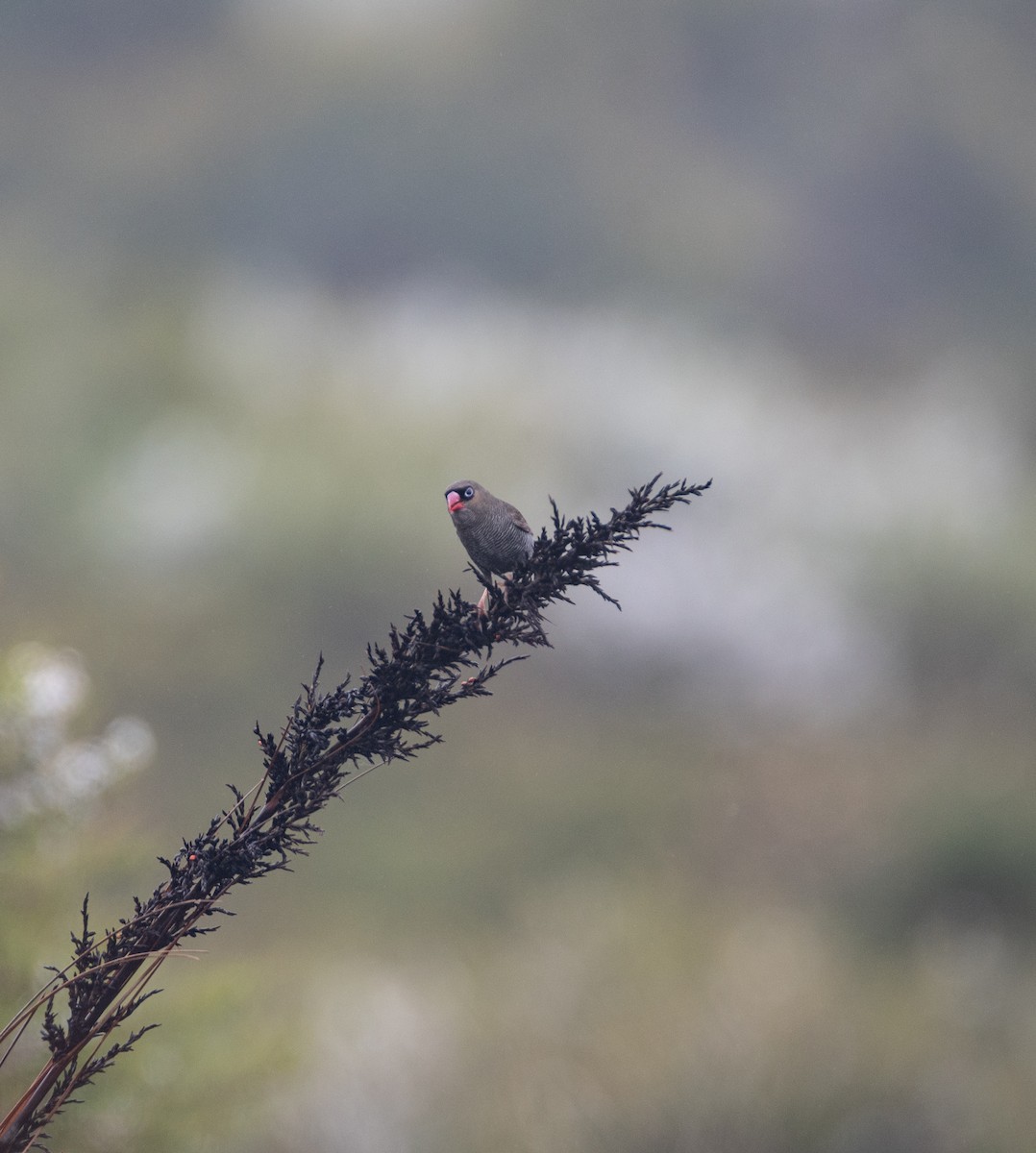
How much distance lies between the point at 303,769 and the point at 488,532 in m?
2.13

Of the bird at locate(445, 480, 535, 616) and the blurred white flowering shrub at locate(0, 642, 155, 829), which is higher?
the blurred white flowering shrub at locate(0, 642, 155, 829)

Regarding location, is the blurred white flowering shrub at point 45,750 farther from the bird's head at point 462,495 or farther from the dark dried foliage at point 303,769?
the dark dried foliage at point 303,769

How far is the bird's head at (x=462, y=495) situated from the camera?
15.6 feet

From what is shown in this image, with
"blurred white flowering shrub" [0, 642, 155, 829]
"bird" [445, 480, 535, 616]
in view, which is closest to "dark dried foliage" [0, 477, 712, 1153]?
"bird" [445, 480, 535, 616]

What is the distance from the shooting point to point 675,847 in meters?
33.1

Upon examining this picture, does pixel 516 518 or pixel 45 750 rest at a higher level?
pixel 45 750

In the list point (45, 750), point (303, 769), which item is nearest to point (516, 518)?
point (303, 769)

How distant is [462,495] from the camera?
4.88m

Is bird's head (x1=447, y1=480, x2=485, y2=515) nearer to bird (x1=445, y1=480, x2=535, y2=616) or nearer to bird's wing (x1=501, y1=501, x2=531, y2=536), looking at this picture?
bird (x1=445, y1=480, x2=535, y2=616)

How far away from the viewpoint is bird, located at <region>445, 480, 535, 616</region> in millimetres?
4629

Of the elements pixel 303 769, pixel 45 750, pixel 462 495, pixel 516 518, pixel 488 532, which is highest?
pixel 45 750

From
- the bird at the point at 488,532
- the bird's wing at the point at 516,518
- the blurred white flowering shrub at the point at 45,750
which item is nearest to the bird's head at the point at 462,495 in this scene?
the bird at the point at 488,532

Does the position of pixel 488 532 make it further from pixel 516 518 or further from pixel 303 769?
pixel 303 769

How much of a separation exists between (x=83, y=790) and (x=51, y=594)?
2557 centimetres
